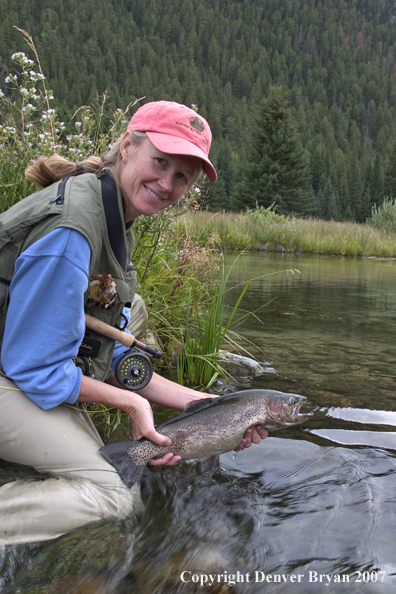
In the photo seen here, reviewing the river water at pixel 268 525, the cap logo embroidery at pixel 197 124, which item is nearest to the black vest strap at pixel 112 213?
the cap logo embroidery at pixel 197 124

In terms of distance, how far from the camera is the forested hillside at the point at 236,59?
390 ft

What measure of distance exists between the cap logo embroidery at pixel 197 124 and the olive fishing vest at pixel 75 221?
532mm

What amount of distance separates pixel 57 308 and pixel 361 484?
2189mm

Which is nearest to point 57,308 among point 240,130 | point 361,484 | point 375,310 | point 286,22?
point 361,484

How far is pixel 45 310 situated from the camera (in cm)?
245

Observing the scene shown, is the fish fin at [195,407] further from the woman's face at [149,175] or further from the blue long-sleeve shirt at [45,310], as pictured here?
the woman's face at [149,175]

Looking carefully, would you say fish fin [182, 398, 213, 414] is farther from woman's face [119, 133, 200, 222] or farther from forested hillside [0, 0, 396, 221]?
forested hillside [0, 0, 396, 221]

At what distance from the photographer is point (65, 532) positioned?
259 cm

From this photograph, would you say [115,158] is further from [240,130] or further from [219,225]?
[240,130]

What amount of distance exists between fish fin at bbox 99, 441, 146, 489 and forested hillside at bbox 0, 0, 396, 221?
266 feet

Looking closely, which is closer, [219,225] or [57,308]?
[57,308]

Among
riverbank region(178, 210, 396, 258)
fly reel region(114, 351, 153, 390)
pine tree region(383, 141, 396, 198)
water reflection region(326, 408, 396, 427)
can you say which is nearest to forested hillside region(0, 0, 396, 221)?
pine tree region(383, 141, 396, 198)

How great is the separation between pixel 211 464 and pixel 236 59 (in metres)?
169

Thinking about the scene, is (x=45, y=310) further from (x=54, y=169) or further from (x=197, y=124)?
(x=197, y=124)
